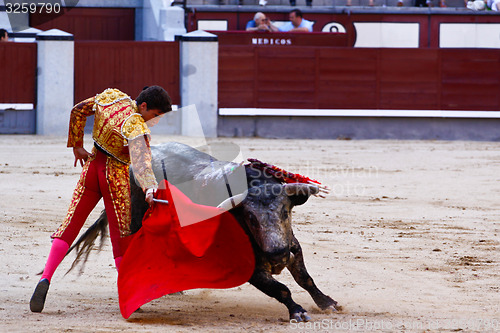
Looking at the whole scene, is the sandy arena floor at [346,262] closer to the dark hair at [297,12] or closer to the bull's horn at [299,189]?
the bull's horn at [299,189]

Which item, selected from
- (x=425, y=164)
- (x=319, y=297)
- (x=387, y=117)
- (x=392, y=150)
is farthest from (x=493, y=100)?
(x=319, y=297)

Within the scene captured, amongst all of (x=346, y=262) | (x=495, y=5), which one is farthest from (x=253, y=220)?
(x=495, y=5)

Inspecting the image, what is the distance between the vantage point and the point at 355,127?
1070cm

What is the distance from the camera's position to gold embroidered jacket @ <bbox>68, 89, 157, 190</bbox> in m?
2.93

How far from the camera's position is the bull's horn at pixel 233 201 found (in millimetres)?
3037

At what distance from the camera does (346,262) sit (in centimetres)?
399

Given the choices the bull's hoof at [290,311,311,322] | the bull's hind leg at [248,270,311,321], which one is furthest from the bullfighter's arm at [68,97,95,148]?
the bull's hoof at [290,311,311,322]

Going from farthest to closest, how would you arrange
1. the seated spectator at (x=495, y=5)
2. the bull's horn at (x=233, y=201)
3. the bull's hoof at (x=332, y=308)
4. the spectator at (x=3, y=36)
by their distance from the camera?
the seated spectator at (x=495, y=5)
the spectator at (x=3, y=36)
the bull's hoof at (x=332, y=308)
the bull's horn at (x=233, y=201)

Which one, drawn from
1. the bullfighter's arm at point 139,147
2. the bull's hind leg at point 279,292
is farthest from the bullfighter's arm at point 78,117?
the bull's hind leg at point 279,292

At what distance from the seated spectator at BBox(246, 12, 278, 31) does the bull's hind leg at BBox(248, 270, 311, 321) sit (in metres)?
8.04

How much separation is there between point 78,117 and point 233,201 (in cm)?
65

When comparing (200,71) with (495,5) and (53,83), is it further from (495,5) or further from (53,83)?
(495,5)

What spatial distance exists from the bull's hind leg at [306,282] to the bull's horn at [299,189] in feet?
0.70

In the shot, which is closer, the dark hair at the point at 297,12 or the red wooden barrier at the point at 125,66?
the red wooden barrier at the point at 125,66
